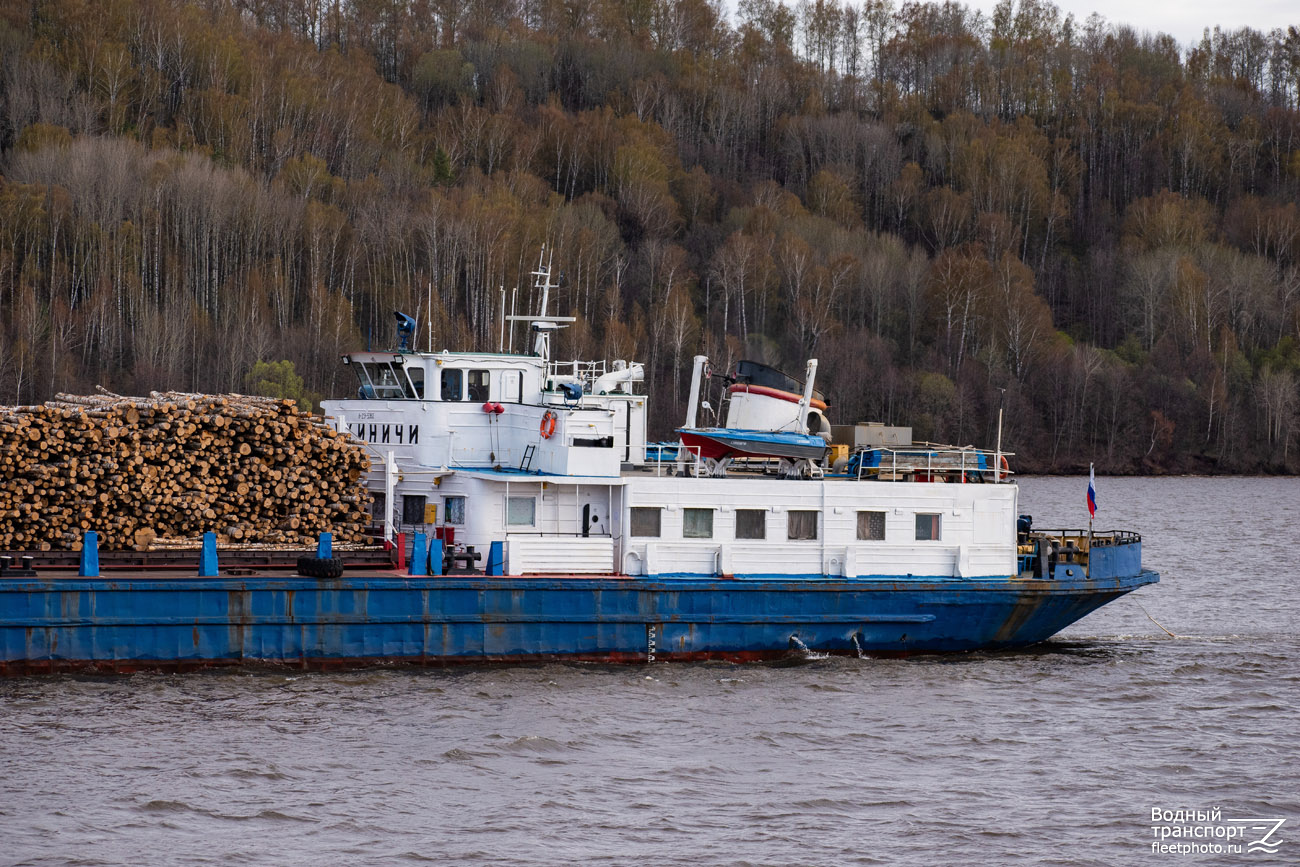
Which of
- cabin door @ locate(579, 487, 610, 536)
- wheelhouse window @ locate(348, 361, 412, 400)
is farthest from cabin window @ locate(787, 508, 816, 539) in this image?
wheelhouse window @ locate(348, 361, 412, 400)

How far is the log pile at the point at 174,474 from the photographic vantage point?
2264 cm

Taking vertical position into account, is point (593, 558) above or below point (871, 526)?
below

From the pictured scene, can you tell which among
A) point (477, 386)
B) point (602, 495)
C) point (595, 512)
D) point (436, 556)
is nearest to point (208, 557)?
point (436, 556)

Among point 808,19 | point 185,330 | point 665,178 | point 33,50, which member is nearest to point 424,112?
point 665,178

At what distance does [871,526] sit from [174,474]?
11.7 m

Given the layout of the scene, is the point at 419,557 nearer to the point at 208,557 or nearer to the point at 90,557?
the point at 208,557

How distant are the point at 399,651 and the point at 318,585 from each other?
1.67m

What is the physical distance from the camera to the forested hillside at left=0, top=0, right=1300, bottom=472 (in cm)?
7000

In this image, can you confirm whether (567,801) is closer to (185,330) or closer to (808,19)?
(185,330)

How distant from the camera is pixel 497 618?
74.1 feet

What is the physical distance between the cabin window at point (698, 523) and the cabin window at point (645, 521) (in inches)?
18.8

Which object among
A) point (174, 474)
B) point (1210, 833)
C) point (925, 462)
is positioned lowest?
point (1210, 833)

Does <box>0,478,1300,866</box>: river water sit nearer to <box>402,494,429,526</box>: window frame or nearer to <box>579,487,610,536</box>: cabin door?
<box>579,487,610,536</box>: cabin door

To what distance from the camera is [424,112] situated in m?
99.6
